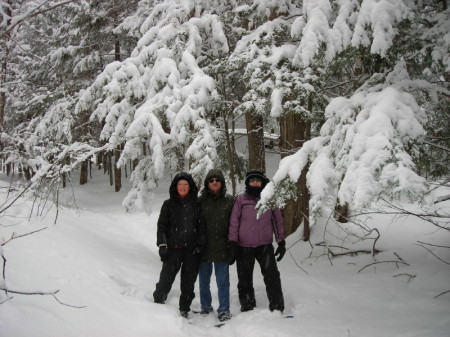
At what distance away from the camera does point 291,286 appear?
6.43 m

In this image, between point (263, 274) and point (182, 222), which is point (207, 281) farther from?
point (182, 222)

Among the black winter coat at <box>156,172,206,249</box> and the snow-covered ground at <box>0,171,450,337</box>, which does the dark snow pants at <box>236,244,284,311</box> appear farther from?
the black winter coat at <box>156,172,206,249</box>

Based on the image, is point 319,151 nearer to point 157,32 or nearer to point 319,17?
point 319,17

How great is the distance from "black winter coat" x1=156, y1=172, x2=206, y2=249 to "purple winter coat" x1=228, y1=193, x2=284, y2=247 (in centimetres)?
48

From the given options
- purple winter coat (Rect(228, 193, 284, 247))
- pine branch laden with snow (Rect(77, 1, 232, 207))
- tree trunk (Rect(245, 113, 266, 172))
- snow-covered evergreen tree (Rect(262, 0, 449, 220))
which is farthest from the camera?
tree trunk (Rect(245, 113, 266, 172))

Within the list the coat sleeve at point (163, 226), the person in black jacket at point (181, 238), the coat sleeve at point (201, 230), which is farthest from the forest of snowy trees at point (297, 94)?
the coat sleeve at point (163, 226)

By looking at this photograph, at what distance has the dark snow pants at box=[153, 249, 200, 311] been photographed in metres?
5.28

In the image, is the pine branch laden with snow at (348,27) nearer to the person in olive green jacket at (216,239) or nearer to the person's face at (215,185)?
the person's face at (215,185)

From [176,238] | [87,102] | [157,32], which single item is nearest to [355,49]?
[176,238]

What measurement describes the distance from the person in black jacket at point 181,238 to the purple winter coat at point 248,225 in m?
0.48

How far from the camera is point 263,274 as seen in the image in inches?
214

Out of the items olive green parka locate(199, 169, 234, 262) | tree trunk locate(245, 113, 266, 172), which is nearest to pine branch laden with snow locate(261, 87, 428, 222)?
olive green parka locate(199, 169, 234, 262)

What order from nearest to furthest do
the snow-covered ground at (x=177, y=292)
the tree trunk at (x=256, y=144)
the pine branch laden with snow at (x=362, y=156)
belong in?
the pine branch laden with snow at (x=362, y=156), the snow-covered ground at (x=177, y=292), the tree trunk at (x=256, y=144)

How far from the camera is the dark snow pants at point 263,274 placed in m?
5.30
